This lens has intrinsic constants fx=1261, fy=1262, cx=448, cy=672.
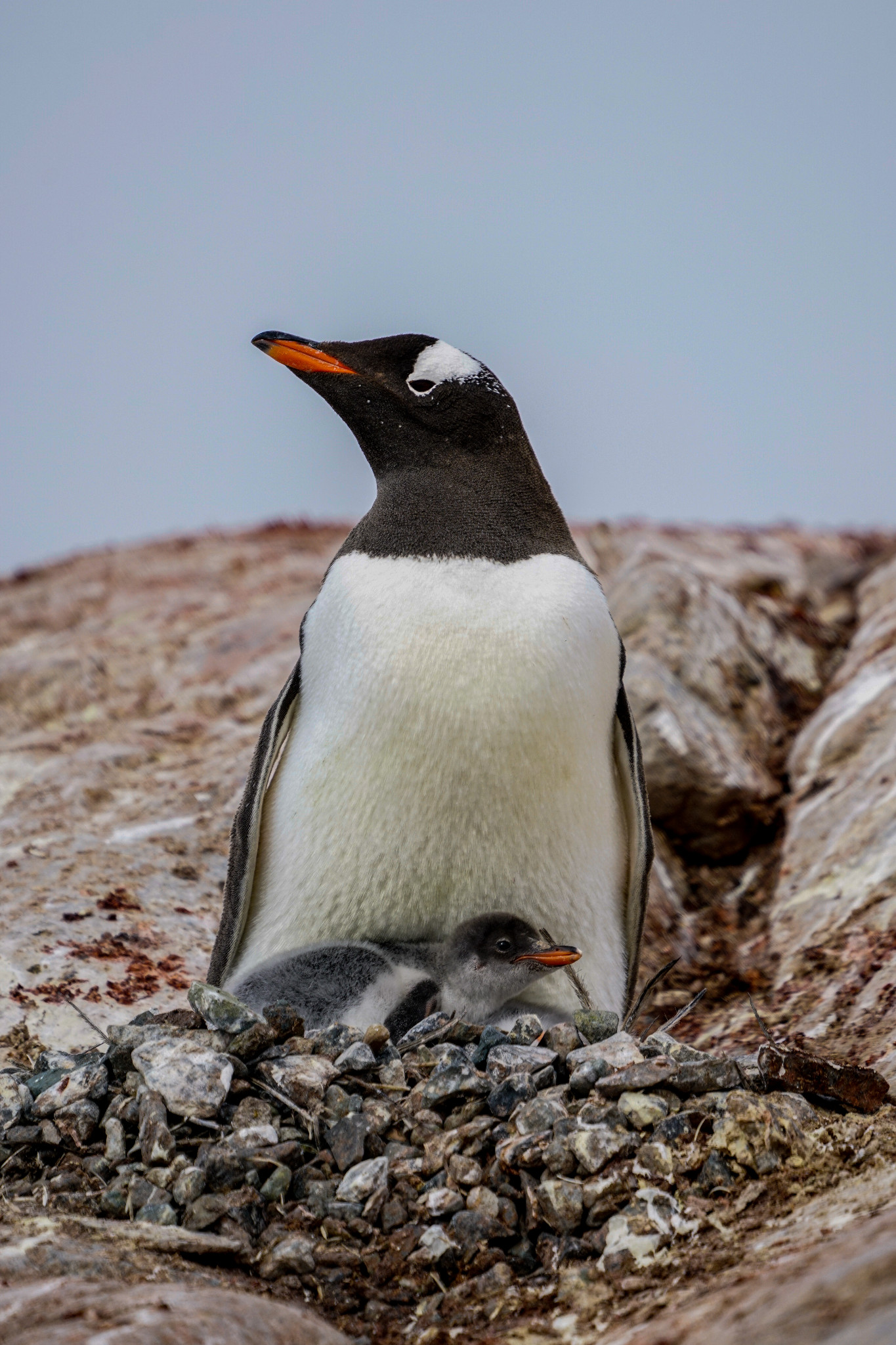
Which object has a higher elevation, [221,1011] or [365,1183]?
[221,1011]

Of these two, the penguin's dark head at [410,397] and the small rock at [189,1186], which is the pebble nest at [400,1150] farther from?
the penguin's dark head at [410,397]

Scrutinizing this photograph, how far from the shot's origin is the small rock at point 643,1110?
290 centimetres

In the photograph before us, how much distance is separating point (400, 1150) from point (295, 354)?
8.62 ft

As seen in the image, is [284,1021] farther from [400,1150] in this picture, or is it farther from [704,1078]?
[704,1078]

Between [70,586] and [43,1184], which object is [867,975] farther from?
[70,586]

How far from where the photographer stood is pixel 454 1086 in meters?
3.12

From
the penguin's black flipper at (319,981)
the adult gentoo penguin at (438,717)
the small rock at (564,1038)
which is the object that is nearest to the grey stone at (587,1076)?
the small rock at (564,1038)

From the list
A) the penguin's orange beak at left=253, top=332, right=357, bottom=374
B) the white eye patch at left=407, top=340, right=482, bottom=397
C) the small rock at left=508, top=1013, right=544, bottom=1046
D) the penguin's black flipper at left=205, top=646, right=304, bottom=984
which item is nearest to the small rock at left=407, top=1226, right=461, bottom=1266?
the small rock at left=508, top=1013, right=544, bottom=1046

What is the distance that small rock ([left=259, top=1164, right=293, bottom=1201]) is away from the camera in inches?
113

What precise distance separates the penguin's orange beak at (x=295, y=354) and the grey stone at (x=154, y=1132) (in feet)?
7.92

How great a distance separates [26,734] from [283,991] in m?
5.22

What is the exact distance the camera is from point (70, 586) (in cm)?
1233

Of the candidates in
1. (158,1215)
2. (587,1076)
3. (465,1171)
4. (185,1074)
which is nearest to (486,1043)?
(587,1076)

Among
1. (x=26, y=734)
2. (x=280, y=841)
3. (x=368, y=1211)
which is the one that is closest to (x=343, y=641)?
(x=280, y=841)
